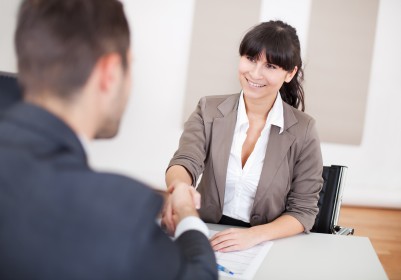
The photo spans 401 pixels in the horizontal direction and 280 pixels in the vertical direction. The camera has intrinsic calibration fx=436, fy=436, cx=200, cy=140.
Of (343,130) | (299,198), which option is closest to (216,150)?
(299,198)

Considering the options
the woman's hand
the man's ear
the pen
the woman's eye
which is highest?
the woman's eye

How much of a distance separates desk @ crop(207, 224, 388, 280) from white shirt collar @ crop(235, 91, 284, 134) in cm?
51

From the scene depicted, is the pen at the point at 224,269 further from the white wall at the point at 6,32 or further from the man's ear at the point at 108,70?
the white wall at the point at 6,32

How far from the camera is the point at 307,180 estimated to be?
1891 mm

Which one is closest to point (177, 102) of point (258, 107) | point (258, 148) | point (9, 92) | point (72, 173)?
point (258, 107)

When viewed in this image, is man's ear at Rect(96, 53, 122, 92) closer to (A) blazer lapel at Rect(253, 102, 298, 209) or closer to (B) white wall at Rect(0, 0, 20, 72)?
(A) blazer lapel at Rect(253, 102, 298, 209)

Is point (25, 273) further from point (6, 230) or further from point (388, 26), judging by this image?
point (388, 26)

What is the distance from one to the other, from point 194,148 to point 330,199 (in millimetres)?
724

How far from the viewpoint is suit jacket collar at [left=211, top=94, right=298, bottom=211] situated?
1.91 metres

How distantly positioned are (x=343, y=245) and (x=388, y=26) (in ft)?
11.4

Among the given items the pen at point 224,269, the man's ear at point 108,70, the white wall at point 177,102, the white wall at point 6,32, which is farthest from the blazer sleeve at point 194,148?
the white wall at point 6,32

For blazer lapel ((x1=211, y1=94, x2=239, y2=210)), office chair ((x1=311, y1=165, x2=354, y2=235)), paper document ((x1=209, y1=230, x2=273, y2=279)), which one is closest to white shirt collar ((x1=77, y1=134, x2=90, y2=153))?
paper document ((x1=209, y1=230, x2=273, y2=279))

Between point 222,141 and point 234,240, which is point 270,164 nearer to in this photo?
point 222,141

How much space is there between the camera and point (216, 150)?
1.98 m
